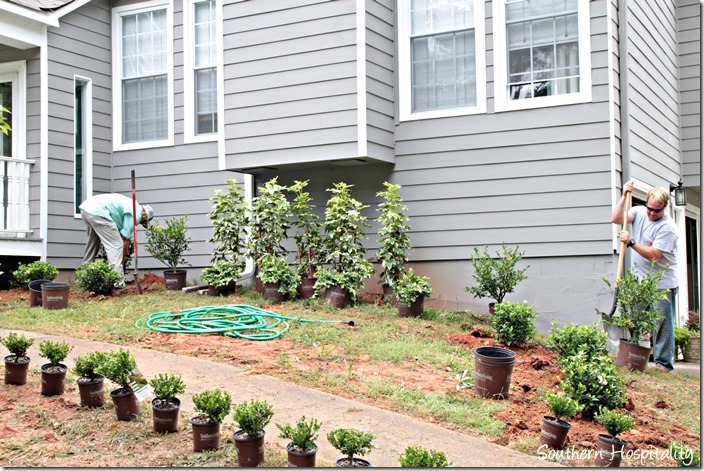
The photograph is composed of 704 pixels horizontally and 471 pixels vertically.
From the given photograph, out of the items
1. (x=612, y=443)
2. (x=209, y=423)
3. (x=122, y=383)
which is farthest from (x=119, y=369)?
(x=612, y=443)

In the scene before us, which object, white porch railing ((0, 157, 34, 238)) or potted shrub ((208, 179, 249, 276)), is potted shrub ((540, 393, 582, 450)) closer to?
potted shrub ((208, 179, 249, 276))

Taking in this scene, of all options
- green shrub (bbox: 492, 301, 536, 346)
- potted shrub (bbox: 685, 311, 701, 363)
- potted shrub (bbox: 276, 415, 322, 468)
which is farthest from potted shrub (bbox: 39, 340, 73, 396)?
potted shrub (bbox: 685, 311, 701, 363)

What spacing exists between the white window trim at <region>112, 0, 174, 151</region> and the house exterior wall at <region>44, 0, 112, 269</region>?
100mm

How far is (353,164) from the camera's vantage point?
934 centimetres

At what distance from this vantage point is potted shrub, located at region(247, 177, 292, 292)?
9.03 meters

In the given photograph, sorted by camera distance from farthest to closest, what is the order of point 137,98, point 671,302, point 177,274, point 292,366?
point 137,98 < point 177,274 < point 671,302 < point 292,366

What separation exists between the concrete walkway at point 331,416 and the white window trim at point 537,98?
4.98 m

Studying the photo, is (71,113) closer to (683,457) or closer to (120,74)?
(120,74)

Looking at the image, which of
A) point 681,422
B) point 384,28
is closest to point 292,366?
point 681,422

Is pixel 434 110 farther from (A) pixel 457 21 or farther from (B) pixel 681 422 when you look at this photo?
(B) pixel 681 422

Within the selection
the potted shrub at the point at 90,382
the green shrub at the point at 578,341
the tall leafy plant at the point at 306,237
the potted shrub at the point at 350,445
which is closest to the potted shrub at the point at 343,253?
the tall leafy plant at the point at 306,237

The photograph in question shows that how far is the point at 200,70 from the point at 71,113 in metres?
2.08

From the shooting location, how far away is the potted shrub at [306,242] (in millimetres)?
8823

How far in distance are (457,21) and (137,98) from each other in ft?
17.9
